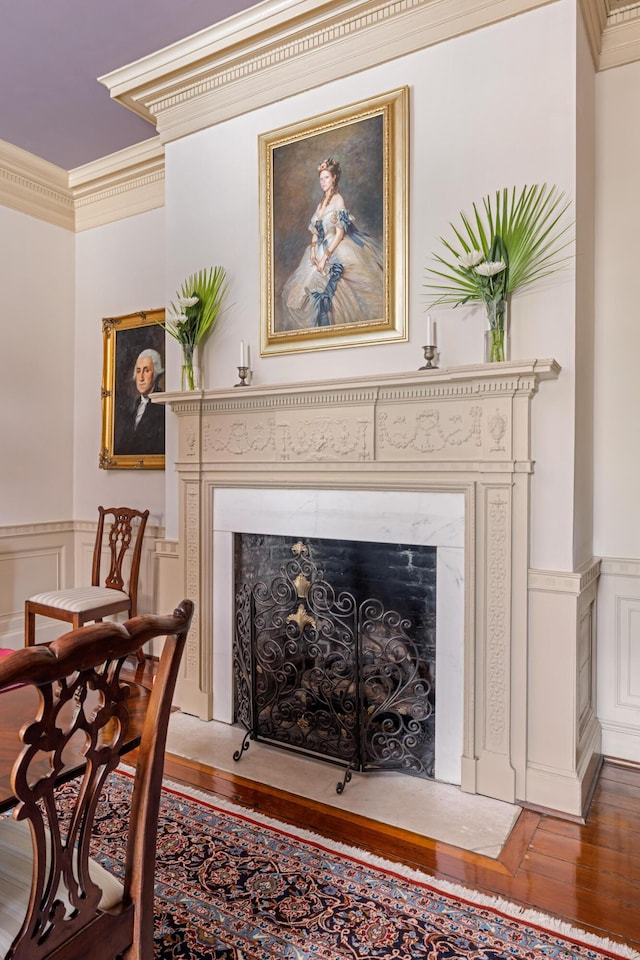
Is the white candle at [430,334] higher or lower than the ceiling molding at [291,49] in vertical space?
lower

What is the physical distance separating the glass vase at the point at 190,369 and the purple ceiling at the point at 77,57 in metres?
1.54

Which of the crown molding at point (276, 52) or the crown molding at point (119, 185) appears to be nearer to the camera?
the crown molding at point (276, 52)

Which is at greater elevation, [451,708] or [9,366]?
[9,366]

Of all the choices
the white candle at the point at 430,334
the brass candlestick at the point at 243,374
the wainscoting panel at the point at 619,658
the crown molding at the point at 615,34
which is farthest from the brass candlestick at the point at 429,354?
the crown molding at the point at 615,34

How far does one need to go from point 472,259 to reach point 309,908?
2.29 metres

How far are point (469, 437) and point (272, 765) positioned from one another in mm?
1676

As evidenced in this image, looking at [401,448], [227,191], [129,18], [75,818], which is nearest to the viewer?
[75,818]

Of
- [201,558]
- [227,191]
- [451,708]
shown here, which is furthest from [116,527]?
[451,708]

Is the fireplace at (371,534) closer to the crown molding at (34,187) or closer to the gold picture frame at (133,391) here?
the gold picture frame at (133,391)

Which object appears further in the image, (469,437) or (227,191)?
(227,191)

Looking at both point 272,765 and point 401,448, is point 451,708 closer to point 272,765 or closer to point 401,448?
point 272,765

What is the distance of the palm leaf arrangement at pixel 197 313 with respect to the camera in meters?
3.06

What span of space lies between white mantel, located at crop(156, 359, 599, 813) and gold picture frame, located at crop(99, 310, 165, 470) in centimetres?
149

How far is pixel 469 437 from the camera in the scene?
2.39 meters
